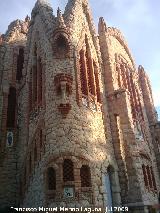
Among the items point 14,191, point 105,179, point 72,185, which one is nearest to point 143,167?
point 105,179

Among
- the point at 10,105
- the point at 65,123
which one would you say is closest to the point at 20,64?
the point at 10,105

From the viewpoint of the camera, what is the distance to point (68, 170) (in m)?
12.0

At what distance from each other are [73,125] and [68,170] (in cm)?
194

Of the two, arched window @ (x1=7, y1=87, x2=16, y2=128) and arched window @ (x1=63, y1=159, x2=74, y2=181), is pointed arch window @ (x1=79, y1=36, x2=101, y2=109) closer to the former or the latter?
arched window @ (x1=63, y1=159, x2=74, y2=181)

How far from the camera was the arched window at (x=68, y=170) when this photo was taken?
11.9 meters

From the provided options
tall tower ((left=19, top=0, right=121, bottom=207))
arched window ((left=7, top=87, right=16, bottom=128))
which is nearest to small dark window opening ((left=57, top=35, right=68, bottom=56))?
tall tower ((left=19, top=0, right=121, bottom=207))

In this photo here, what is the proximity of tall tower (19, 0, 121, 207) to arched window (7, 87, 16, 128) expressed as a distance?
1034 millimetres

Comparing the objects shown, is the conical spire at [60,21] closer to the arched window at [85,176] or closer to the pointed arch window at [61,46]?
the pointed arch window at [61,46]

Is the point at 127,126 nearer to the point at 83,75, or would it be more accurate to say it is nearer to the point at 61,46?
the point at 83,75

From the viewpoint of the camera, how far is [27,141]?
16.1 meters

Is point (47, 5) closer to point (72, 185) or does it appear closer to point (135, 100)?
point (135, 100)

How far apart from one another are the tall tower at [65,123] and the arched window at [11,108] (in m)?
1.03

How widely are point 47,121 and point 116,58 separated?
8777 millimetres

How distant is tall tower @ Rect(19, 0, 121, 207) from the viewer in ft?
39.4
